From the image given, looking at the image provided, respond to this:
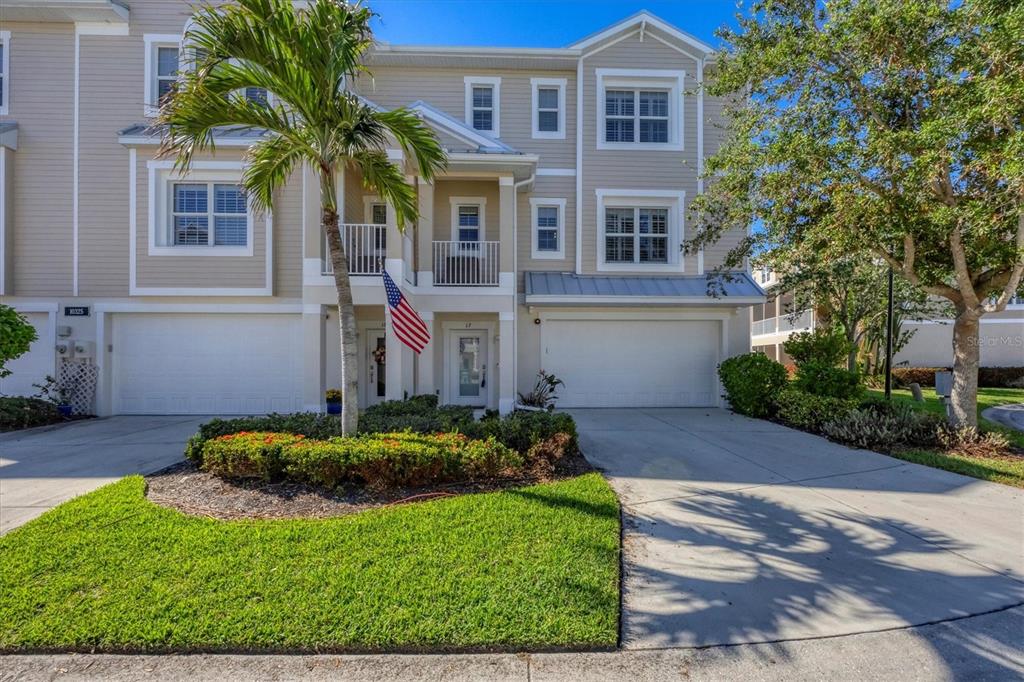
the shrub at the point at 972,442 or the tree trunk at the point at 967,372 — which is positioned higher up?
the tree trunk at the point at 967,372

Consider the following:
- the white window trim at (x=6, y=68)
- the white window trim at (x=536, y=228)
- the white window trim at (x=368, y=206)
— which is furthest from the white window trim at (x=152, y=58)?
the white window trim at (x=536, y=228)

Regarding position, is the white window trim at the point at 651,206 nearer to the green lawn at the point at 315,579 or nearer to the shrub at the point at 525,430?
the shrub at the point at 525,430

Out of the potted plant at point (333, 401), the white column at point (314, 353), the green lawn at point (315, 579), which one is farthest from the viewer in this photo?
the potted plant at point (333, 401)

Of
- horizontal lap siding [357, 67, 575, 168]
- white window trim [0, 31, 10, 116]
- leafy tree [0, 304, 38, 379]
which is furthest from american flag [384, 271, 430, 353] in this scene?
white window trim [0, 31, 10, 116]

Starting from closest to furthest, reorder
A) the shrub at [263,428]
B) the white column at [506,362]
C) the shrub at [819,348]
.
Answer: the shrub at [263,428], the white column at [506,362], the shrub at [819,348]

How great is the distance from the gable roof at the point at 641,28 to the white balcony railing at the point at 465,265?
265 inches

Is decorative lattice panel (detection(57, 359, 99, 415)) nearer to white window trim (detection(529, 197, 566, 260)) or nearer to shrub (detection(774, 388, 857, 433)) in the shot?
white window trim (detection(529, 197, 566, 260))

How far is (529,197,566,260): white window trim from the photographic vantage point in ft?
42.8

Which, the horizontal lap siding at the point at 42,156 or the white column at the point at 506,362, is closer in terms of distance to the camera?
the white column at the point at 506,362

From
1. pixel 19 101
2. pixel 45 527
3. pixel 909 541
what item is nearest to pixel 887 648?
pixel 909 541

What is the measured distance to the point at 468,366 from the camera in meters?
12.5

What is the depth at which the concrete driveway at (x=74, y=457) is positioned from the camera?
5312 mm

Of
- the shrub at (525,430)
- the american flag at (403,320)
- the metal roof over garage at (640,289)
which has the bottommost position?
the shrub at (525,430)

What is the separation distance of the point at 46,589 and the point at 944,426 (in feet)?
39.2
